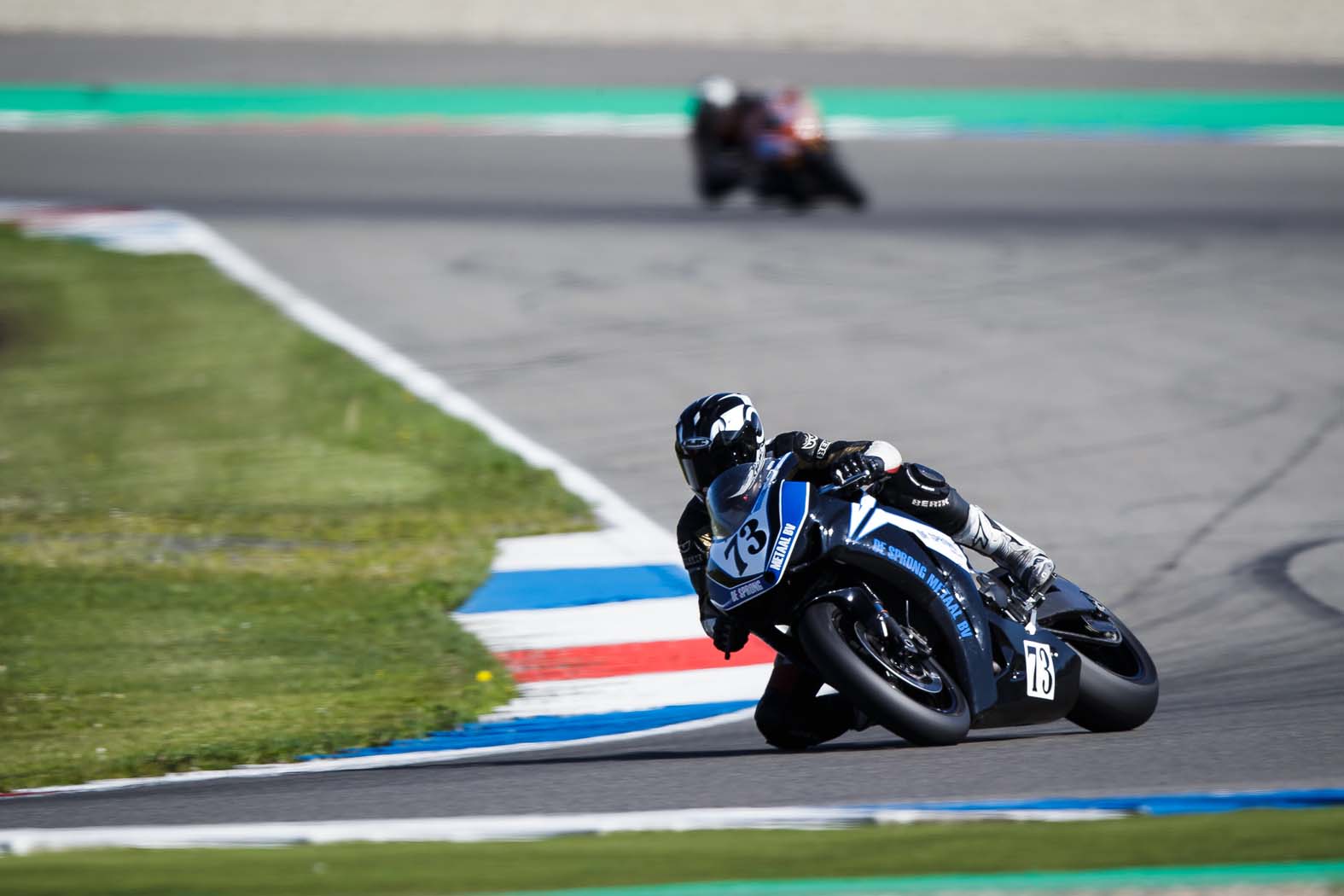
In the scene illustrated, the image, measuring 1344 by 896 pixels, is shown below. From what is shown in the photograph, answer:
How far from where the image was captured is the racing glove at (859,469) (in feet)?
20.4

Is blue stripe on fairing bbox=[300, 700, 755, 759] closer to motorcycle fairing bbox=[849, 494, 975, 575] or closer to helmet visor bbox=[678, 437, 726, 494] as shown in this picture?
helmet visor bbox=[678, 437, 726, 494]

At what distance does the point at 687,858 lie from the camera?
4574mm

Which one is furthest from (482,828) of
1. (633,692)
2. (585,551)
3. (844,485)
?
(585,551)

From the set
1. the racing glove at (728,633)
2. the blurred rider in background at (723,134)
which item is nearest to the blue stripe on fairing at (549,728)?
the racing glove at (728,633)

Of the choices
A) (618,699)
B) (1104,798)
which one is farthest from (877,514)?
(618,699)

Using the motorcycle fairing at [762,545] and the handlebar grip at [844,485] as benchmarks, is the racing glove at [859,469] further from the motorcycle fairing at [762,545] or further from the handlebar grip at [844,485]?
the motorcycle fairing at [762,545]

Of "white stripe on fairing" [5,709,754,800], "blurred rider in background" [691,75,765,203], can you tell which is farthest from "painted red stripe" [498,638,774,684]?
"blurred rider in background" [691,75,765,203]

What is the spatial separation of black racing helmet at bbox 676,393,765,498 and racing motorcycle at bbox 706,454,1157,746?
83mm

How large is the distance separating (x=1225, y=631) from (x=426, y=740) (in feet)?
12.1

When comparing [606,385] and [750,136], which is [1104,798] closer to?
[606,385]

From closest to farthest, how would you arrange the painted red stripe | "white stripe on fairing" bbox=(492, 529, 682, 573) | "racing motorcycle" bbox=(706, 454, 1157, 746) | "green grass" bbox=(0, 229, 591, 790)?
"racing motorcycle" bbox=(706, 454, 1157, 746)
"green grass" bbox=(0, 229, 591, 790)
the painted red stripe
"white stripe on fairing" bbox=(492, 529, 682, 573)

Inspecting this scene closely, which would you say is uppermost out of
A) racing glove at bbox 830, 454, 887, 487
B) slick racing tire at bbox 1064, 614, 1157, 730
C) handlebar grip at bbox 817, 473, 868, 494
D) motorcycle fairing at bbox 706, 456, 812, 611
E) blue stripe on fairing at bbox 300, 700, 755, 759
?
racing glove at bbox 830, 454, 887, 487

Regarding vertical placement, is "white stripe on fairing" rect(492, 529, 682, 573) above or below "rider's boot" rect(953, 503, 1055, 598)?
below

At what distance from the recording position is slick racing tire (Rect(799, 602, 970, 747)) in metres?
5.88
